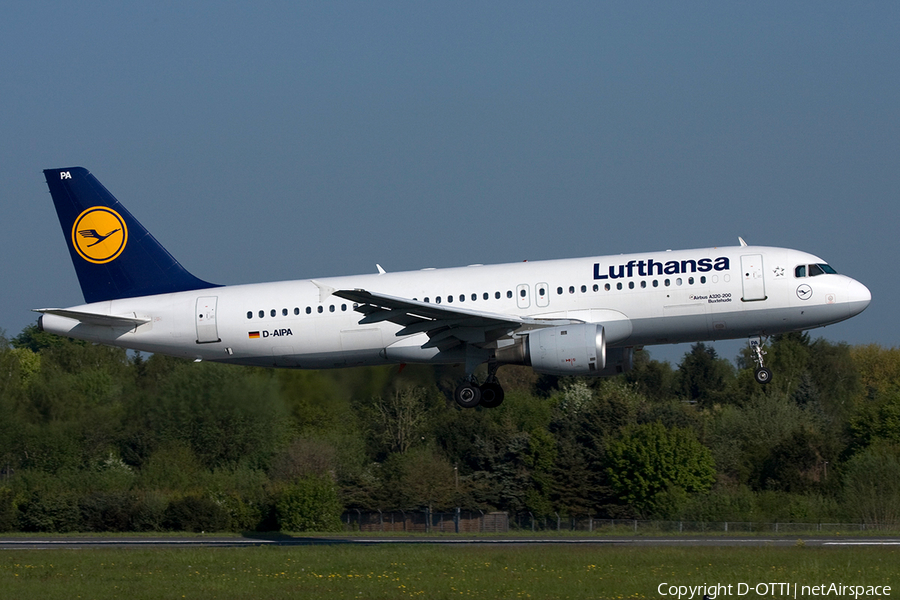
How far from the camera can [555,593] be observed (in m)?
22.8

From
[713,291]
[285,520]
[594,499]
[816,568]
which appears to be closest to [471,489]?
[594,499]

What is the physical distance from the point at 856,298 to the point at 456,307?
1116 centimetres

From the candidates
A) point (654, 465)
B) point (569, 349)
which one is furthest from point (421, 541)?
point (654, 465)

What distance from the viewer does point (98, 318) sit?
35.2 metres

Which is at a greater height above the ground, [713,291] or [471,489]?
[713,291]

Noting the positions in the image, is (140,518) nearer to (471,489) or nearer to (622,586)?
(471,489)

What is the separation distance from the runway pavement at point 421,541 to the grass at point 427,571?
366cm

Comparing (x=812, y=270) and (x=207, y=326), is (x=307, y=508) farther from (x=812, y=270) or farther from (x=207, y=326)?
(x=812, y=270)

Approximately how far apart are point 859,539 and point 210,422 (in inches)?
924

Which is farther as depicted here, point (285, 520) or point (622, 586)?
point (285, 520)

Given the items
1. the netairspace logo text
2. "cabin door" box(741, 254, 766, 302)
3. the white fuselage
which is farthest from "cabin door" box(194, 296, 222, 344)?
the netairspace logo text

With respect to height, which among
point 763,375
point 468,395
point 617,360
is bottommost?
point 468,395

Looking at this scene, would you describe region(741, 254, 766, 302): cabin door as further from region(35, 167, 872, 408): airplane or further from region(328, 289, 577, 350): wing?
region(328, 289, 577, 350): wing

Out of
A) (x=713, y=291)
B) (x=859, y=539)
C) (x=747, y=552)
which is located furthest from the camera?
(x=859, y=539)
